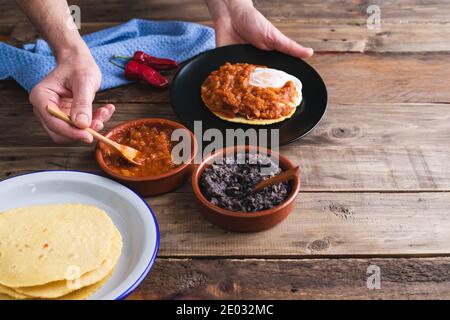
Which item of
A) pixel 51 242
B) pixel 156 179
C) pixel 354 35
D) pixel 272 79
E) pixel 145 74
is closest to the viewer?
pixel 51 242

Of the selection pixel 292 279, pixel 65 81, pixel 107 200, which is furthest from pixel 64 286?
pixel 65 81

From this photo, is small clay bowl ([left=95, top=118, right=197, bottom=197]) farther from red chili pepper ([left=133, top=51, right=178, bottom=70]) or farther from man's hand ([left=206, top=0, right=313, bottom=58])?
man's hand ([left=206, top=0, right=313, bottom=58])

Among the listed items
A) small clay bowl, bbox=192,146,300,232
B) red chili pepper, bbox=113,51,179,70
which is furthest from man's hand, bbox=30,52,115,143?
small clay bowl, bbox=192,146,300,232

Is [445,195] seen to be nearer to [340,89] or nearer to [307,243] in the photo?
[307,243]

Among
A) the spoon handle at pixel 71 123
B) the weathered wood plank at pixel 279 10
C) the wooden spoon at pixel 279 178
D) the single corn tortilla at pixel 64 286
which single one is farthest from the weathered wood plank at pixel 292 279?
the weathered wood plank at pixel 279 10

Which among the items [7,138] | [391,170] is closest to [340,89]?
[391,170]

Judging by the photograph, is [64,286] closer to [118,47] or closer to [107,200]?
[107,200]

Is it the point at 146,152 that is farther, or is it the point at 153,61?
the point at 153,61
